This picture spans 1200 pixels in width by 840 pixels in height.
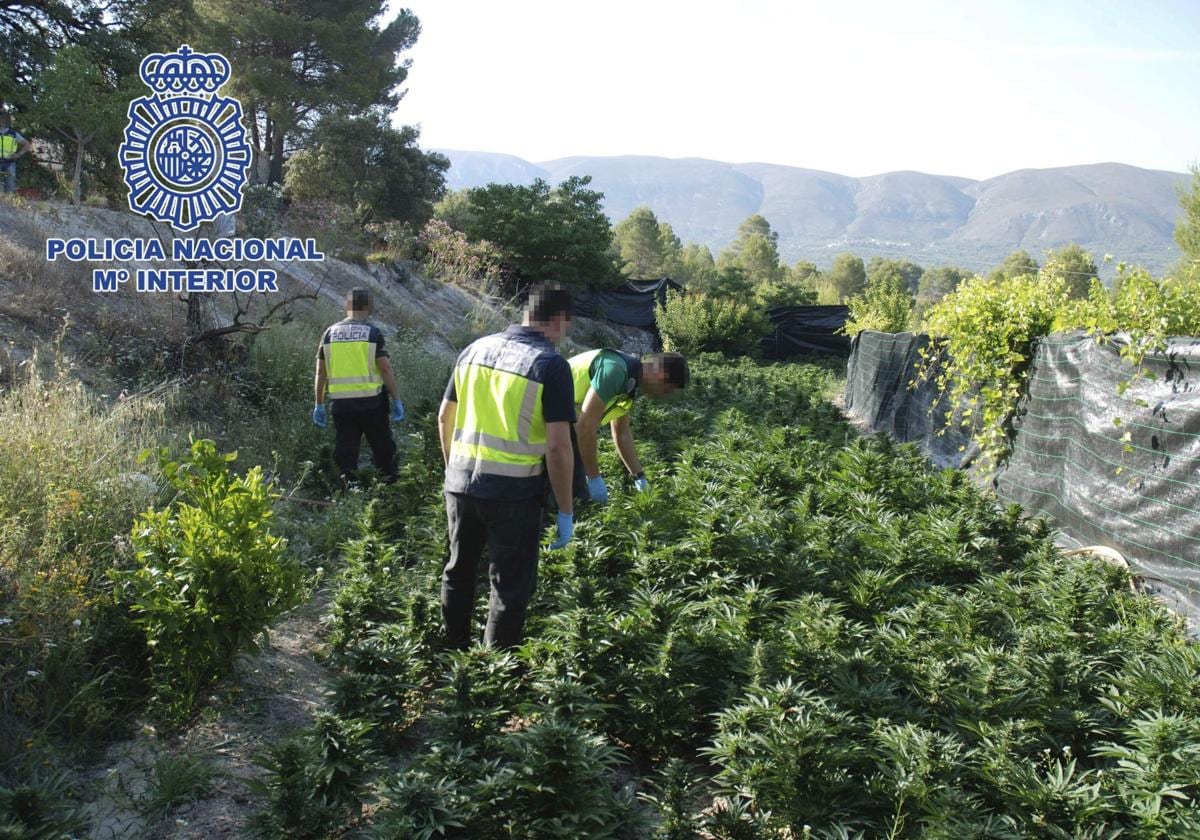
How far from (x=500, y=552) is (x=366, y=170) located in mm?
24177

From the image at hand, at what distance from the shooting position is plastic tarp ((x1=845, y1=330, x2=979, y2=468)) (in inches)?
386

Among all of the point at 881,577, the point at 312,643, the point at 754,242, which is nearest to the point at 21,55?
the point at 312,643

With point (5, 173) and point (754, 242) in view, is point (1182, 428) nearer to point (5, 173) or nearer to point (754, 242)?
point (5, 173)

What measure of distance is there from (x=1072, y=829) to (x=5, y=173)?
16013 millimetres

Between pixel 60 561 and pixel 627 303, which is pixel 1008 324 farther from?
pixel 627 303

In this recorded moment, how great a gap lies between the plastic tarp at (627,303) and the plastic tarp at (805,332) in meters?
4.61

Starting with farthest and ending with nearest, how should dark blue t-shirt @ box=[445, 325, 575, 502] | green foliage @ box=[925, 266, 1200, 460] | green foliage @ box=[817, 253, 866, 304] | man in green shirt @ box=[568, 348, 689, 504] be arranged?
green foliage @ box=[817, 253, 866, 304] → green foliage @ box=[925, 266, 1200, 460] → man in green shirt @ box=[568, 348, 689, 504] → dark blue t-shirt @ box=[445, 325, 575, 502]

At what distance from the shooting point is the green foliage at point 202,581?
3387 millimetres

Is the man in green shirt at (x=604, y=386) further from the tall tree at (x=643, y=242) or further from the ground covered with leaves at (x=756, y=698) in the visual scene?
the tall tree at (x=643, y=242)

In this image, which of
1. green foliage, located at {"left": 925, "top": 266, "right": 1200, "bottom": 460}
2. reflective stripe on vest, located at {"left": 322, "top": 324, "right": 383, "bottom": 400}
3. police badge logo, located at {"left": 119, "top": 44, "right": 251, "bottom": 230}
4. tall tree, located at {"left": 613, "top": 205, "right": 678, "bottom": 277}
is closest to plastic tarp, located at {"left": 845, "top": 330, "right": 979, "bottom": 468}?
green foliage, located at {"left": 925, "top": 266, "right": 1200, "bottom": 460}

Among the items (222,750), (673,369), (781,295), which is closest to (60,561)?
(222,750)

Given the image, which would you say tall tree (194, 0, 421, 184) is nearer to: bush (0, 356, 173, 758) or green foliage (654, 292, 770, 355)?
green foliage (654, 292, 770, 355)

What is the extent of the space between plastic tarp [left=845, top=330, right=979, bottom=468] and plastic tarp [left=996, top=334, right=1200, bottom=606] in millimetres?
1454

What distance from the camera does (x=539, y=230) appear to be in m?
27.9
